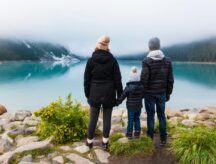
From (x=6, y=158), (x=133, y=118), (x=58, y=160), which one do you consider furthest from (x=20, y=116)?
(x=133, y=118)

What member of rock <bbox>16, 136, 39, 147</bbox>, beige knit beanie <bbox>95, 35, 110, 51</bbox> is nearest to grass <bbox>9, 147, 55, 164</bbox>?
rock <bbox>16, 136, 39, 147</bbox>

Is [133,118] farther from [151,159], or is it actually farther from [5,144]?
[5,144]

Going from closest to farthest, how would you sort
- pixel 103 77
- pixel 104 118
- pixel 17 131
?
pixel 103 77
pixel 104 118
pixel 17 131

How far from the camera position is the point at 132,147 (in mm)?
9438

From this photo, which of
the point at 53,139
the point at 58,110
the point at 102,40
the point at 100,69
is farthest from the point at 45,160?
the point at 102,40

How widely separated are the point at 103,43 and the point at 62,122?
2979mm

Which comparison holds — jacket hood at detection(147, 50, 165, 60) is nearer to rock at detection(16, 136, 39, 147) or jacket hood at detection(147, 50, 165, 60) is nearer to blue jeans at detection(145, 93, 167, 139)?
blue jeans at detection(145, 93, 167, 139)

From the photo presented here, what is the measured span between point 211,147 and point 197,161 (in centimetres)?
52

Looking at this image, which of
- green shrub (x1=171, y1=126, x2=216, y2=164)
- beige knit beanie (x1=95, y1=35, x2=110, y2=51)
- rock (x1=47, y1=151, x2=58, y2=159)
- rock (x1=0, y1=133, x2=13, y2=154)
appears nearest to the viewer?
green shrub (x1=171, y1=126, x2=216, y2=164)

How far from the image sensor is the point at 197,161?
8.45 m

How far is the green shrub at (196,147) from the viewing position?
8.48 m

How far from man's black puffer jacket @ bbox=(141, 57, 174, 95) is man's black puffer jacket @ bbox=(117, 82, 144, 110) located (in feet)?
0.59

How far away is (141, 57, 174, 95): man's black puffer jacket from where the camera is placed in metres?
9.34

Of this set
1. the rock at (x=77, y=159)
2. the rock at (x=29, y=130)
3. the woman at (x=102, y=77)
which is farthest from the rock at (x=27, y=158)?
the rock at (x=29, y=130)
